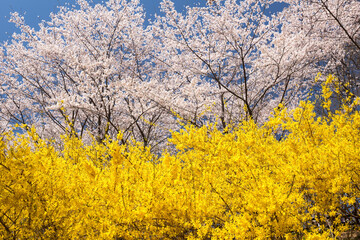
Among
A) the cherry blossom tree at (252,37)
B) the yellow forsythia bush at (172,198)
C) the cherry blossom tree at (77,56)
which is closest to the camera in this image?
the yellow forsythia bush at (172,198)

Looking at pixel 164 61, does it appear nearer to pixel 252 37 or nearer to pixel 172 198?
pixel 252 37

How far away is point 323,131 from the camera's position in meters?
3.99

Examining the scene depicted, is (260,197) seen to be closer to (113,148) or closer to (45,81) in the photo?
(113,148)

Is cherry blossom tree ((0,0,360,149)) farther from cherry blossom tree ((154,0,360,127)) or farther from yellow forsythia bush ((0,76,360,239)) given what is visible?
yellow forsythia bush ((0,76,360,239))

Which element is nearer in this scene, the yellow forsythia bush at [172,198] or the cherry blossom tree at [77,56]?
the yellow forsythia bush at [172,198]

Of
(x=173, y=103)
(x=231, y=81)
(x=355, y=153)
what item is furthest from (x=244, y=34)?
(x=355, y=153)

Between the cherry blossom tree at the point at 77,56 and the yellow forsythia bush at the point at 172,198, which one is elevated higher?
the cherry blossom tree at the point at 77,56

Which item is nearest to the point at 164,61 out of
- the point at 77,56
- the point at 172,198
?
the point at 77,56

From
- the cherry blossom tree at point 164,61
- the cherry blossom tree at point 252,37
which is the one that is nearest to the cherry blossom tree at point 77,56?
the cherry blossom tree at point 164,61

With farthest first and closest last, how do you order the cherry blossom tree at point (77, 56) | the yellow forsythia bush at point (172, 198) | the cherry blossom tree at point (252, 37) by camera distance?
the cherry blossom tree at point (77, 56), the cherry blossom tree at point (252, 37), the yellow forsythia bush at point (172, 198)

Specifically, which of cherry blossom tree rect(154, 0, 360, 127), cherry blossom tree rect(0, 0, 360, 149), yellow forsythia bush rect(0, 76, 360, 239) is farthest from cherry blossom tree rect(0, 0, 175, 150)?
yellow forsythia bush rect(0, 76, 360, 239)

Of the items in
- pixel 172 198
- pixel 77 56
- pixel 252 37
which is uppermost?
pixel 77 56

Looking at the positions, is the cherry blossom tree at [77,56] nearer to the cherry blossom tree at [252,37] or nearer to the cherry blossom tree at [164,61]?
the cherry blossom tree at [164,61]

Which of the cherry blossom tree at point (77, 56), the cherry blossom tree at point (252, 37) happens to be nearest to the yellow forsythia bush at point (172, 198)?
the cherry blossom tree at point (252, 37)
